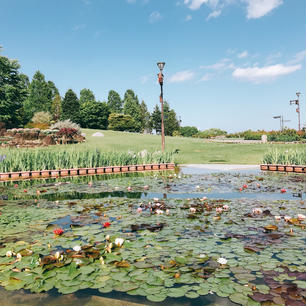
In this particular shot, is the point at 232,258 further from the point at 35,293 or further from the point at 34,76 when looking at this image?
the point at 34,76

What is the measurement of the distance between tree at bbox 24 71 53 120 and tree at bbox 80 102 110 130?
8181mm

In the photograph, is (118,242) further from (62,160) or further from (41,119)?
(41,119)

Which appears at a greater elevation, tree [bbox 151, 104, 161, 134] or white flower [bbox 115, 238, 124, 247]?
tree [bbox 151, 104, 161, 134]

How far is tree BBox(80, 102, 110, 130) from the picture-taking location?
59.0 m

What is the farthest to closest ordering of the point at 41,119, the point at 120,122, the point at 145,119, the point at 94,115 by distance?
the point at 145,119
the point at 120,122
the point at 94,115
the point at 41,119

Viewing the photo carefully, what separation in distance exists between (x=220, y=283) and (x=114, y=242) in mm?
1496

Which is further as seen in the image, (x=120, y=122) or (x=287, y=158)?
Answer: (x=120, y=122)

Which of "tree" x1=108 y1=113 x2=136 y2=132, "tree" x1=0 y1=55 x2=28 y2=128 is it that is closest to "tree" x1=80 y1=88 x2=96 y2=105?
"tree" x1=108 y1=113 x2=136 y2=132

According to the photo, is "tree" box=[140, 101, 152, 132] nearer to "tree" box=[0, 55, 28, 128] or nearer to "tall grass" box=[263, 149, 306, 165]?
"tree" box=[0, 55, 28, 128]

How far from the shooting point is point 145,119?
72.2m

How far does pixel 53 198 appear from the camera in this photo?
664 centimetres

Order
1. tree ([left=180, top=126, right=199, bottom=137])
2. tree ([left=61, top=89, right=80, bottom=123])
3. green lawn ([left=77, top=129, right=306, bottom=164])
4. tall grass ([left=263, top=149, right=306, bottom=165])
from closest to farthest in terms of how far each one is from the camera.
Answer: tall grass ([left=263, top=149, right=306, bottom=165]) → green lawn ([left=77, top=129, right=306, bottom=164]) → tree ([left=61, top=89, right=80, bottom=123]) → tree ([left=180, top=126, right=199, bottom=137])

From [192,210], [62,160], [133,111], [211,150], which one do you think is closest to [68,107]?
[133,111]

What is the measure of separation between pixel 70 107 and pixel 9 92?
18.1 m
